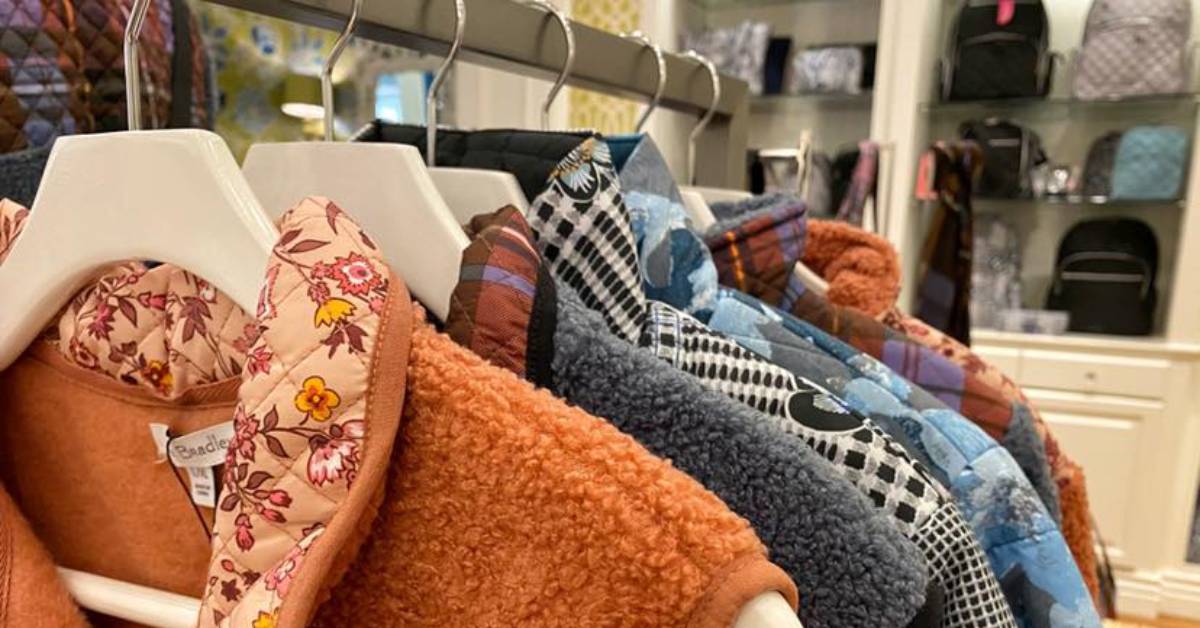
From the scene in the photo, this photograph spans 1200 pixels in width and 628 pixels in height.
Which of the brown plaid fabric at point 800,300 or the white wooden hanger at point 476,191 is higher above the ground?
the white wooden hanger at point 476,191

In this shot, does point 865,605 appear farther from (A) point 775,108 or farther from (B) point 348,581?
(A) point 775,108

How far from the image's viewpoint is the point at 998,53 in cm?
206

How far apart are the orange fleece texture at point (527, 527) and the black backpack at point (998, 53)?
2106mm

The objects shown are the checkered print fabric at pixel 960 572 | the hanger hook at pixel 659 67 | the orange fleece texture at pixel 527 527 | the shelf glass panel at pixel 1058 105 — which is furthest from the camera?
the shelf glass panel at pixel 1058 105

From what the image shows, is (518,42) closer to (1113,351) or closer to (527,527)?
(527,527)

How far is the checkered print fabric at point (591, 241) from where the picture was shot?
0.45 metres

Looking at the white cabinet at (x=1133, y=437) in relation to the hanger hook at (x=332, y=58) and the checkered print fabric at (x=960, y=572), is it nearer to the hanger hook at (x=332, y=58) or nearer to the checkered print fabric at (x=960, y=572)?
the checkered print fabric at (x=960, y=572)

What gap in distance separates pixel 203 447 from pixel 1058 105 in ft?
7.56

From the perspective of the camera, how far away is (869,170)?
4.62 feet

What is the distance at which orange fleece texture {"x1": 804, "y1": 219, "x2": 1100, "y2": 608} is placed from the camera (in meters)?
0.65

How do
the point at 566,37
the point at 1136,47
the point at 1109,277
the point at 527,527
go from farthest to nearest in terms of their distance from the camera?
the point at 1109,277
the point at 1136,47
the point at 566,37
the point at 527,527

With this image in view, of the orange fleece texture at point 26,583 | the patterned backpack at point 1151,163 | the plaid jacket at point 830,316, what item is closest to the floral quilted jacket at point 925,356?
the plaid jacket at point 830,316

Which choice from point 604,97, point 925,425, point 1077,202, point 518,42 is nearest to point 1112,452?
A: point 1077,202

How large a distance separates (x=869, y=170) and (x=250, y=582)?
50.4 inches
